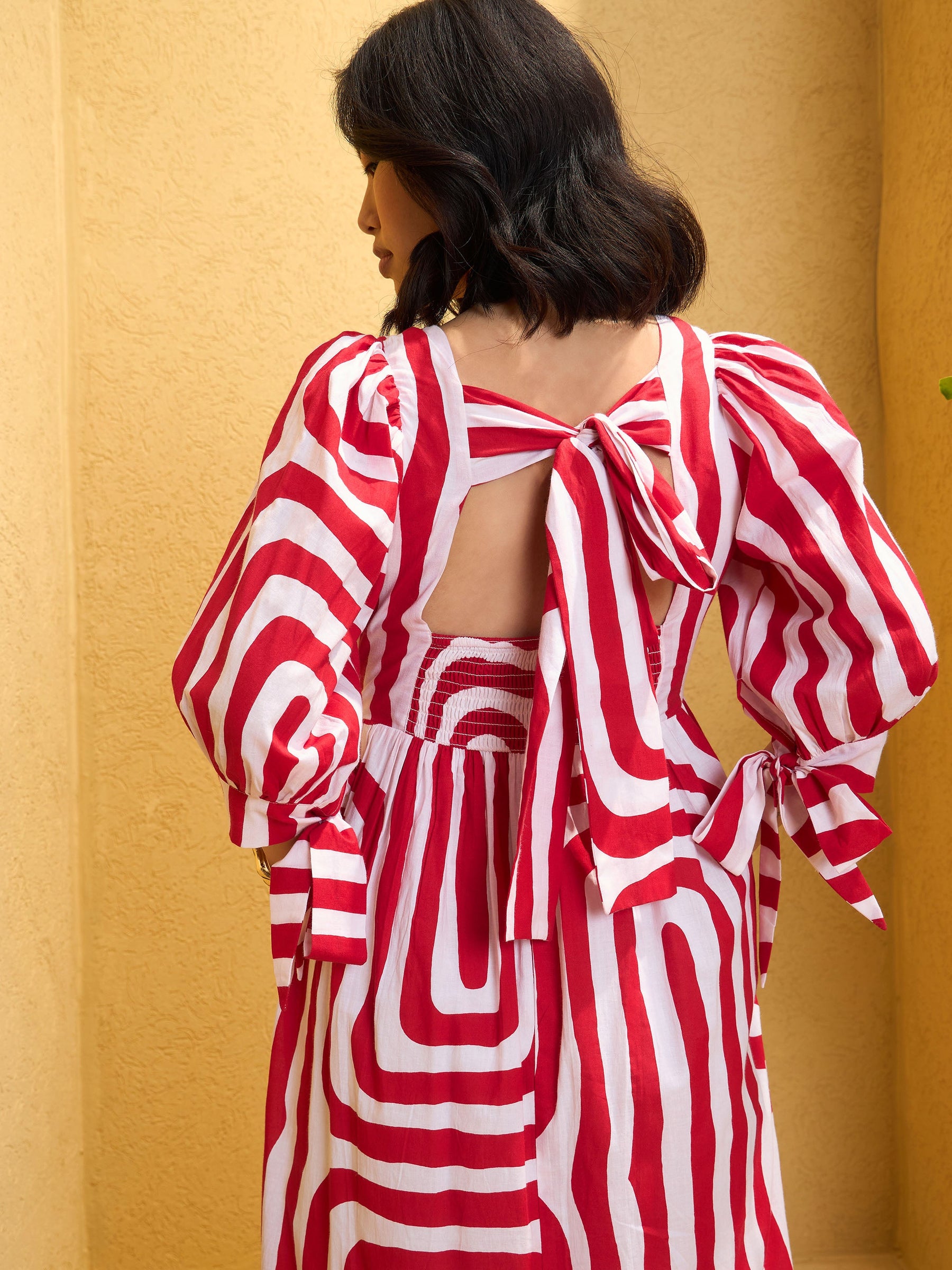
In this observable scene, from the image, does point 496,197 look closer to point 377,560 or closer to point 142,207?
point 377,560

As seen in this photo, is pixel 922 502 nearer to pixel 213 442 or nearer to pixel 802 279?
pixel 802 279

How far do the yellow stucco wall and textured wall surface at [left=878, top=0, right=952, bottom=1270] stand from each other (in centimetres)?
2

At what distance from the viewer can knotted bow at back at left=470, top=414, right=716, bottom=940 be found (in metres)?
0.81

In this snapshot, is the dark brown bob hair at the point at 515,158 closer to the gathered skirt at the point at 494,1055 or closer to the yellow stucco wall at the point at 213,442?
the gathered skirt at the point at 494,1055

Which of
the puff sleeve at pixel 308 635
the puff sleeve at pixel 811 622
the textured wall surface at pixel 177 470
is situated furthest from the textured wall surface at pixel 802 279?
the puff sleeve at pixel 308 635

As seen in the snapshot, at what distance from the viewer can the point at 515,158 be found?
0.84 m

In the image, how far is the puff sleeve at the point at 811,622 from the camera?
88 cm

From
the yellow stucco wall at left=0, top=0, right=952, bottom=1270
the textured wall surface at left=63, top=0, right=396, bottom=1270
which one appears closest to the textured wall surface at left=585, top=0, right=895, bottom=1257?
the yellow stucco wall at left=0, top=0, right=952, bottom=1270

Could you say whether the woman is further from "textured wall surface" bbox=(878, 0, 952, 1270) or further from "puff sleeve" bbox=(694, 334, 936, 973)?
"textured wall surface" bbox=(878, 0, 952, 1270)

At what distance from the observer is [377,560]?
2.65ft

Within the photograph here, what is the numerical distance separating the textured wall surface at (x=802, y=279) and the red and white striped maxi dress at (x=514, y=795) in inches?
31.1

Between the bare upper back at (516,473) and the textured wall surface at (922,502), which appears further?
the textured wall surface at (922,502)

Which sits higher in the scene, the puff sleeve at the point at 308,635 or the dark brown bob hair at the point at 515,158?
the dark brown bob hair at the point at 515,158

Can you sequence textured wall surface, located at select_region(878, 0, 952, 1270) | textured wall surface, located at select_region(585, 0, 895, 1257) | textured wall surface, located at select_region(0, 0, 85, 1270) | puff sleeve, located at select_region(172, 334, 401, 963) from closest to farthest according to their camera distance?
puff sleeve, located at select_region(172, 334, 401, 963), textured wall surface, located at select_region(0, 0, 85, 1270), textured wall surface, located at select_region(878, 0, 952, 1270), textured wall surface, located at select_region(585, 0, 895, 1257)
